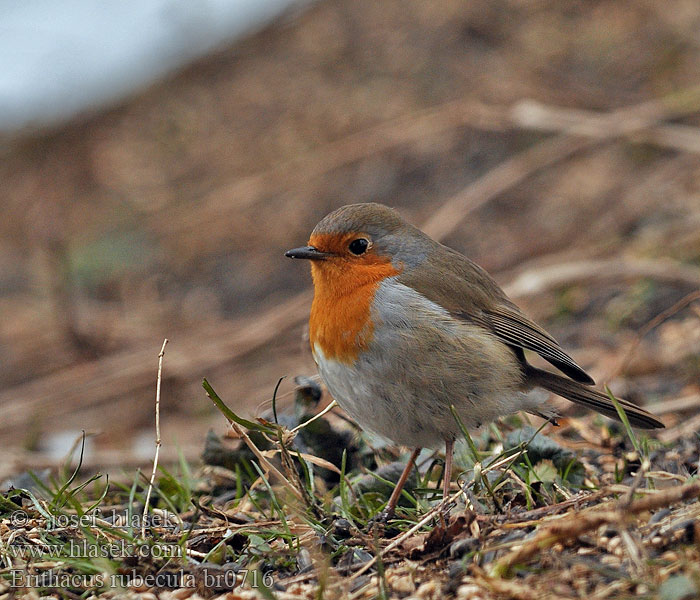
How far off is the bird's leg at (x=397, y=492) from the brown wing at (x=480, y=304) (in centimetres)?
59

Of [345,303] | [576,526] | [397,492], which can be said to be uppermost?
[345,303]

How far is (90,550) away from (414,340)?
1.30m

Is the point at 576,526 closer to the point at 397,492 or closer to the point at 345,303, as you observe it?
the point at 397,492

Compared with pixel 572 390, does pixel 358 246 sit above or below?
above

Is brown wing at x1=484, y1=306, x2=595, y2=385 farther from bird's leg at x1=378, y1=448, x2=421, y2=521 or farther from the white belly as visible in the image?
bird's leg at x1=378, y1=448, x2=421, y2=521

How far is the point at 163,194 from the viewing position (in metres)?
10.1

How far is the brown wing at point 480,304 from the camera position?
3.46 metres

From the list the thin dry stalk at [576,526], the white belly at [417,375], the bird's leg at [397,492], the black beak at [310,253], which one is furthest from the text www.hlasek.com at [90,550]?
the black beak at [310,253]

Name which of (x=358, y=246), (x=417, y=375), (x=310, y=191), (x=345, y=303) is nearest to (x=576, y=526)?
(x=417, y=375)

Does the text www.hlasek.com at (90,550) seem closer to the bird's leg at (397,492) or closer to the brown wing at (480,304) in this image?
the bird's leg at (397,492)

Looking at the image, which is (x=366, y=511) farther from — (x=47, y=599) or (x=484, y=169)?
(x=484, y=169)

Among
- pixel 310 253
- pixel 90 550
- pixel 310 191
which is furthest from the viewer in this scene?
pixel 310 191

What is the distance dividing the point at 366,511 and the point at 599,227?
188 inches

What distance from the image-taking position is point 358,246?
11.6 ft
